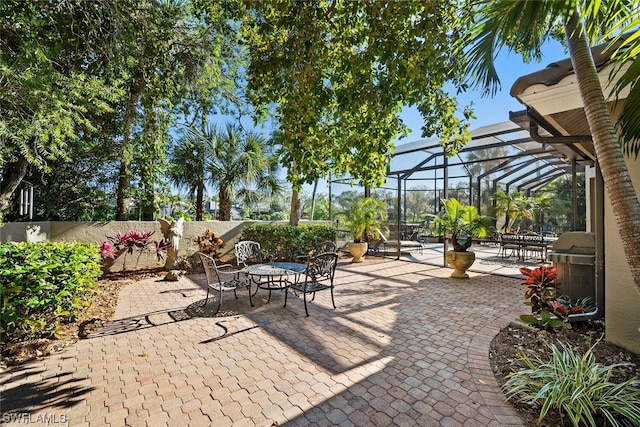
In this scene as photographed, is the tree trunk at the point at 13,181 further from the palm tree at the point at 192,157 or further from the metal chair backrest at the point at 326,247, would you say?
the metal chair backrest at the point at 326,247

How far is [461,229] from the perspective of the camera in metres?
6.77

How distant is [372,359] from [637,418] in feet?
6.19

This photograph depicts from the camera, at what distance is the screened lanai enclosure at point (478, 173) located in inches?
295

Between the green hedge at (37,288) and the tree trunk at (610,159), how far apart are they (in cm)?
502

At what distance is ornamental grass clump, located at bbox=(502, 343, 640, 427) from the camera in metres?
1.96

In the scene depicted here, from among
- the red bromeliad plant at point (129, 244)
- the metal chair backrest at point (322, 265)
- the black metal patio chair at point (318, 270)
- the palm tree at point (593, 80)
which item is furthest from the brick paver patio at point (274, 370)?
the red bromeliad plant at point (129, 244)

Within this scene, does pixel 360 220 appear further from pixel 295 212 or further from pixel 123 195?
pixel 123 195

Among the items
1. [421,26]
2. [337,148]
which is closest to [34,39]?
[337,148]

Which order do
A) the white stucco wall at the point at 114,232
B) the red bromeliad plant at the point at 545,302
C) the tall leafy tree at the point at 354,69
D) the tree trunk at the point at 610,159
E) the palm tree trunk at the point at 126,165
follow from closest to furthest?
the tree trunk at the point at 610,159
the tall leafy tree at the point at 354,69
the red bromeliad plant at the point at 545,302
the white stucco wall at the point at 114,232
the palm tree trunk at the point at 126,165

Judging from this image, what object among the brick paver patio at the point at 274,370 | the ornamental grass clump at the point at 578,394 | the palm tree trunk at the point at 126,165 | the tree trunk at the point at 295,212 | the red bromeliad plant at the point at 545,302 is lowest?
the brick paver patio at the point at 274,370

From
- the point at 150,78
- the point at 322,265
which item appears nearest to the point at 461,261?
the point at 322,265

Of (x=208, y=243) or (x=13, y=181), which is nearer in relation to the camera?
(x=13, y=181)

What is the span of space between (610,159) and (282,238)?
7.52m

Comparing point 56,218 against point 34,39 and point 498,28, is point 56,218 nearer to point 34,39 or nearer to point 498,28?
point 34,39
